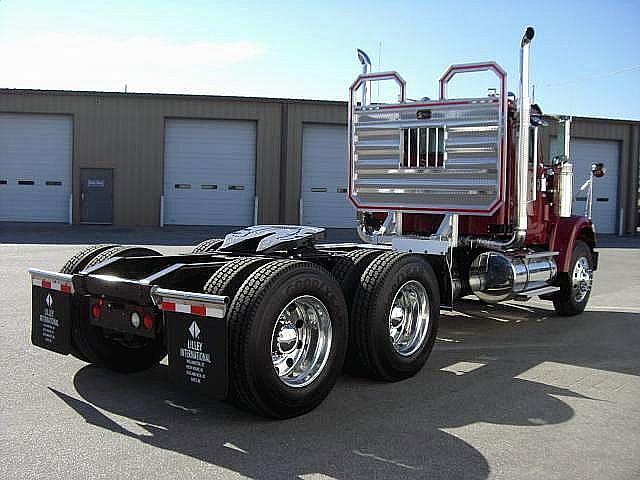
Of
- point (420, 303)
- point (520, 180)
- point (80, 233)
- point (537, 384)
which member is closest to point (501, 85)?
point (520, 180)

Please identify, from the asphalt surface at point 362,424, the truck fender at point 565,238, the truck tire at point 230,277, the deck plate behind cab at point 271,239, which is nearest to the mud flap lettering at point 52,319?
the asphalt surface at point 362,424

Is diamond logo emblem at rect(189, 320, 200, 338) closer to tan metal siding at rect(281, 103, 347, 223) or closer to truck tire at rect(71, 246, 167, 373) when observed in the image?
truck tire at rect(71, 246, 167, 373)

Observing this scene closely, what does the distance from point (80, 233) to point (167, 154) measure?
5852 mm

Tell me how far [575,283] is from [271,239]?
465 cm

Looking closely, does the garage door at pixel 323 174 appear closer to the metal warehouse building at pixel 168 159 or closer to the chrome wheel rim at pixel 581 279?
the metal warehouse building at pixel 168 159

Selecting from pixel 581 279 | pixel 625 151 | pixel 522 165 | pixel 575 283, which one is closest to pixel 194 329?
pixel 522 165

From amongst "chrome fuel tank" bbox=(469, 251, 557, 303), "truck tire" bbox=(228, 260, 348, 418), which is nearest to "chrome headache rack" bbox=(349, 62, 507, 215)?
"chrome fuel tank" bbox=(469, 251, 557, 303)

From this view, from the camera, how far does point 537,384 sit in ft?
20.3

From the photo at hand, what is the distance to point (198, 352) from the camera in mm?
4746

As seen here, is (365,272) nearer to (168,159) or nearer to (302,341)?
(302,341)

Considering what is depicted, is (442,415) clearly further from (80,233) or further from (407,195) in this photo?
(80,233)

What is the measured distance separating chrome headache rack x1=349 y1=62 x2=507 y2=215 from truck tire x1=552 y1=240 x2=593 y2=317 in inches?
81.2

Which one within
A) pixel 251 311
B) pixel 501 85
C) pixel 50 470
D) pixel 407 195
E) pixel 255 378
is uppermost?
pixel 501 85

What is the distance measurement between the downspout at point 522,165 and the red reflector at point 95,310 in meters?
4.62
